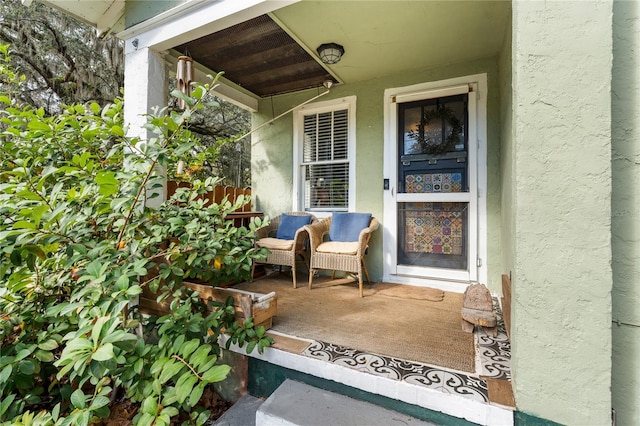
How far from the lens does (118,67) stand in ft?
14.6

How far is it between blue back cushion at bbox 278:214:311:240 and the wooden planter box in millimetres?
1596

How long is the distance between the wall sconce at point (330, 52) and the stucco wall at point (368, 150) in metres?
0.72

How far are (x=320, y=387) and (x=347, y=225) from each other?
6.35 ft

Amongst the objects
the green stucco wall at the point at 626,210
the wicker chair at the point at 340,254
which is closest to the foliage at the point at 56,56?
the wicker chair at the point at 340,254

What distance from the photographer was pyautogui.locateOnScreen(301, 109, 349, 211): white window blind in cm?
353

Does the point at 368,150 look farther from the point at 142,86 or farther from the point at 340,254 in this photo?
the point at 142,86

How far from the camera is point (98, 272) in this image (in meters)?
0.98

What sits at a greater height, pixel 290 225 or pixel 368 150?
pixel 368 150

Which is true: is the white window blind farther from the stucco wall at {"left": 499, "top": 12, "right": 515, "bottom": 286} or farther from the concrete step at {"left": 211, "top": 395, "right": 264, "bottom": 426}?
the concrete step at {"left": 211, "top": 395, "right": 264, "bottom": 426}

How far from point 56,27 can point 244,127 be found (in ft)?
12.8

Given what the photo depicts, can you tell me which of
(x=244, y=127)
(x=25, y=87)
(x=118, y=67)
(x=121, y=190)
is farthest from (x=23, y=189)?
(x=244, y=127)

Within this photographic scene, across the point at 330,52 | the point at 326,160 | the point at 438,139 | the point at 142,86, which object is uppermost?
the point at 330,52

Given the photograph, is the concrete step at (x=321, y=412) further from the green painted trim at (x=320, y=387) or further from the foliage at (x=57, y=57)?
the foliage at (x=57, y=57)

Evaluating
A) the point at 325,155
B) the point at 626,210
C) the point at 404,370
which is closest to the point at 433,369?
the point at 404,370
